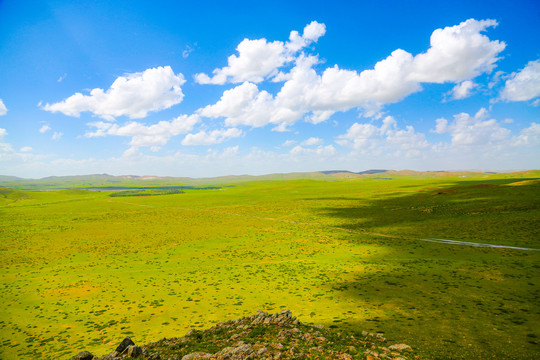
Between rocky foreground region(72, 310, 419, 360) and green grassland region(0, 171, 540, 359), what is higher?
rocky foreground region(72, 310, 419, 360)

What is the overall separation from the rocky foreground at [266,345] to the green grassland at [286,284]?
287cm

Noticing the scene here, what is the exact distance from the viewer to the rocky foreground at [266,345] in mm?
12656

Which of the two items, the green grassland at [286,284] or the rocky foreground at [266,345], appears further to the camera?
the green grassland at [286,284]

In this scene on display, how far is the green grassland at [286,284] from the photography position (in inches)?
701

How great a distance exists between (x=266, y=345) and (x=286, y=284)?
48.6ft

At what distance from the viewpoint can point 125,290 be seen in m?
27.5

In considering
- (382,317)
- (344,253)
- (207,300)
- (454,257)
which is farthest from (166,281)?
(454,257)

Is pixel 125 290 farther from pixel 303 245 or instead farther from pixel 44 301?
pixel 303 245

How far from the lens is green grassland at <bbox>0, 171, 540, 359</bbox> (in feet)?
58.4

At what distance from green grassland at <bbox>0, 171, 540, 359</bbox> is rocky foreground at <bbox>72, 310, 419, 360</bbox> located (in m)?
2.87

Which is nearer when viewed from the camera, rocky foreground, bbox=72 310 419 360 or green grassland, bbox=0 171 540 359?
rocky foreground, bbox=72 310 419 360

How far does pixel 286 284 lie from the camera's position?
2800 centimetres

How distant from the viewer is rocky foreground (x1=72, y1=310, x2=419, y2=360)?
12.7 metres

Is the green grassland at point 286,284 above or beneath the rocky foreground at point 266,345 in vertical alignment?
beneath
